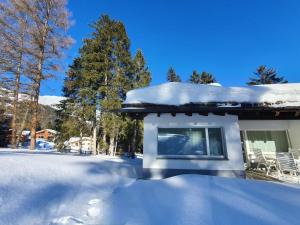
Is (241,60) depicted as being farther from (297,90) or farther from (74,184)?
(74,184)

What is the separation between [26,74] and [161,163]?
12.8 meters

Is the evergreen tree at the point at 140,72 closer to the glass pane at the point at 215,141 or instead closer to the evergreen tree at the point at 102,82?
the evergreen tree at the point at 102,82

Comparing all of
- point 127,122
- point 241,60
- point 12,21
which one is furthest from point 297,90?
point 241,60

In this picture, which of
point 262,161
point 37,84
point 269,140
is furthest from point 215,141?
point 37,84

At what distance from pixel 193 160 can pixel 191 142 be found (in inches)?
25.7

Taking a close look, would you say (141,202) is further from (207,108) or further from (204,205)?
(207,108)

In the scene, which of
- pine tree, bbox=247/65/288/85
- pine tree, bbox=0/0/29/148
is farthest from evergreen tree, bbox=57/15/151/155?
pine tree, bbox=247/65/288/85

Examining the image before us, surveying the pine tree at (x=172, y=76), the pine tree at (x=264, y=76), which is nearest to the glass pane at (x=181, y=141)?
the pine tree at (x=172, y=76)

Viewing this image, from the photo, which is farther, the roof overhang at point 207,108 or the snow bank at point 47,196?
the roof overhang at point 207,108

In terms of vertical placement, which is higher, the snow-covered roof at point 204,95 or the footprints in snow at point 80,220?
the snow-covered roof at point 204,95

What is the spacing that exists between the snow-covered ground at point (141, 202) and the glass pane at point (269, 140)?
17.5 feet

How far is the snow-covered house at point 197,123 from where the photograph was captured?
6.69m

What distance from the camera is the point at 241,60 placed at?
102ft

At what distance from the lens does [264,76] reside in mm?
42062
